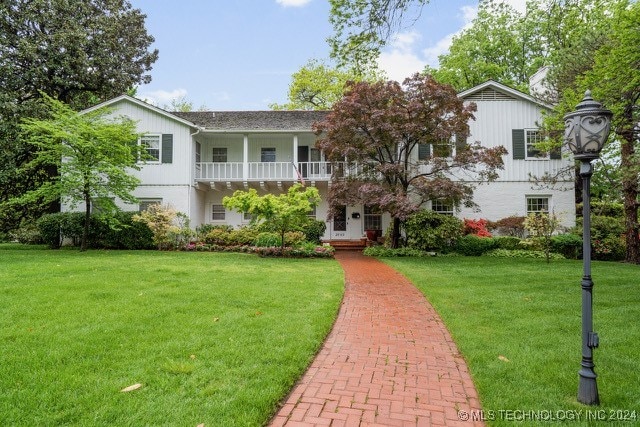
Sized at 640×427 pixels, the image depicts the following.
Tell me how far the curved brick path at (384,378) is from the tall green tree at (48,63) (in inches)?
671

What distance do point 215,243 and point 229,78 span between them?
24.0 ft

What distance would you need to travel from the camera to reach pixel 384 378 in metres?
3.60

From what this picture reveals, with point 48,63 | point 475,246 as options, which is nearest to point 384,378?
point 475,246

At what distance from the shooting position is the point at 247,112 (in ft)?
67.4

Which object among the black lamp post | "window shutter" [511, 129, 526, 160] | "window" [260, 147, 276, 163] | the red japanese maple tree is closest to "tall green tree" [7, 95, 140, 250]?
"window" [260, 147, 276, 163]

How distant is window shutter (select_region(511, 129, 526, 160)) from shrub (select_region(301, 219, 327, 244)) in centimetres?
931

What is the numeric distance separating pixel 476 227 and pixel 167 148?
1437cm

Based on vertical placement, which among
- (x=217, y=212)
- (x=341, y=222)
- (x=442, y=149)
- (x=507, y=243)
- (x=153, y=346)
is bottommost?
(x=153, y=346)

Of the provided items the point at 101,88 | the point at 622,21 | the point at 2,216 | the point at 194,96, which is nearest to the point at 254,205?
the point at 622,21

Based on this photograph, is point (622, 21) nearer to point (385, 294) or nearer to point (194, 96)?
point (385, 294)

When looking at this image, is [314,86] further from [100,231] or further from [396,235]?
[100,231]

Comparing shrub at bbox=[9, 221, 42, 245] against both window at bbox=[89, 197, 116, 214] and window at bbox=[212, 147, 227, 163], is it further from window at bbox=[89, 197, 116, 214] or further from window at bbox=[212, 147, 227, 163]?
window at bbox=[212, 147, 227, 163]

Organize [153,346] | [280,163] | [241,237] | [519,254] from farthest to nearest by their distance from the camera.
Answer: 1. [280,163]
2. [241,237]
3. [519,254]
4. [153,346]

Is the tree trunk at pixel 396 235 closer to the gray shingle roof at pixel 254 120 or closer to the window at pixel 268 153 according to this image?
the gray shingle roof at pixel 254 120
